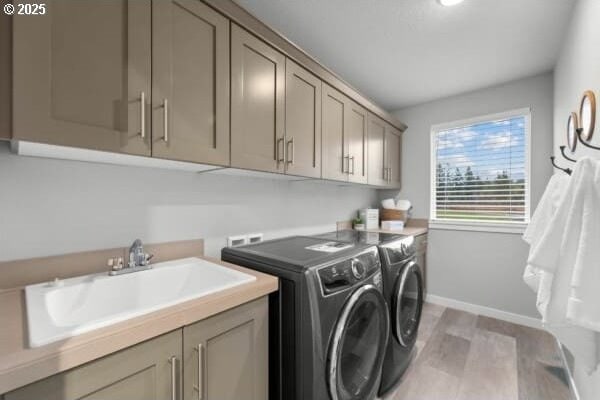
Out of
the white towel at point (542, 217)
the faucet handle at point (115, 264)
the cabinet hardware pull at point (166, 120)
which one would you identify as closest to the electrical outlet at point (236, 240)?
the faucet handle at point (115, 264)

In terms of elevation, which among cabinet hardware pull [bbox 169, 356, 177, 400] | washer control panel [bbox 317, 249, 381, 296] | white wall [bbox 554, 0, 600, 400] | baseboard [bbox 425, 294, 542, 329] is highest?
white wall [bbox 554, 0, 600, 400]

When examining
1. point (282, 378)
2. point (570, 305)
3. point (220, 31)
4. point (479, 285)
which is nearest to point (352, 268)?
point (282, 378)

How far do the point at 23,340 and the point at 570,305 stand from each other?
158 cm

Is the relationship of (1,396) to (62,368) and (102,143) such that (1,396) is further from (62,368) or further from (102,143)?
(102,143)

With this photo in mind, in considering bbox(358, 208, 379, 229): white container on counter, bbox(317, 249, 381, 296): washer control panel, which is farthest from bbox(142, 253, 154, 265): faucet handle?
bbox(358, 208, 379, 229): white container on counter

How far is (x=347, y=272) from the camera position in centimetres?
126

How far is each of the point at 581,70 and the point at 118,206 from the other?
8.56ft

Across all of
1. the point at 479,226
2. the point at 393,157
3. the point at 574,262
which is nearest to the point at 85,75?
the point at 574,262

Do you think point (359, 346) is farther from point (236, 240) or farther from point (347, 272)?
point (236, 240)

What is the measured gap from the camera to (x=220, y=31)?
48.4 inches

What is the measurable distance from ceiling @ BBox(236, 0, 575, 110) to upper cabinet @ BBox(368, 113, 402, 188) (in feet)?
1.53

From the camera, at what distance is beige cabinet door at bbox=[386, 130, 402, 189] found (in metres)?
2.92

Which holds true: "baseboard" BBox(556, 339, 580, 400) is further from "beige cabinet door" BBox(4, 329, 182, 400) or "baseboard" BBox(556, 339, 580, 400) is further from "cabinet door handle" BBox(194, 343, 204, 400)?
"beige cabinet door" BBox(4, 329, 182, 400)

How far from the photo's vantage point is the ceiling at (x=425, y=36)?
1.58m
